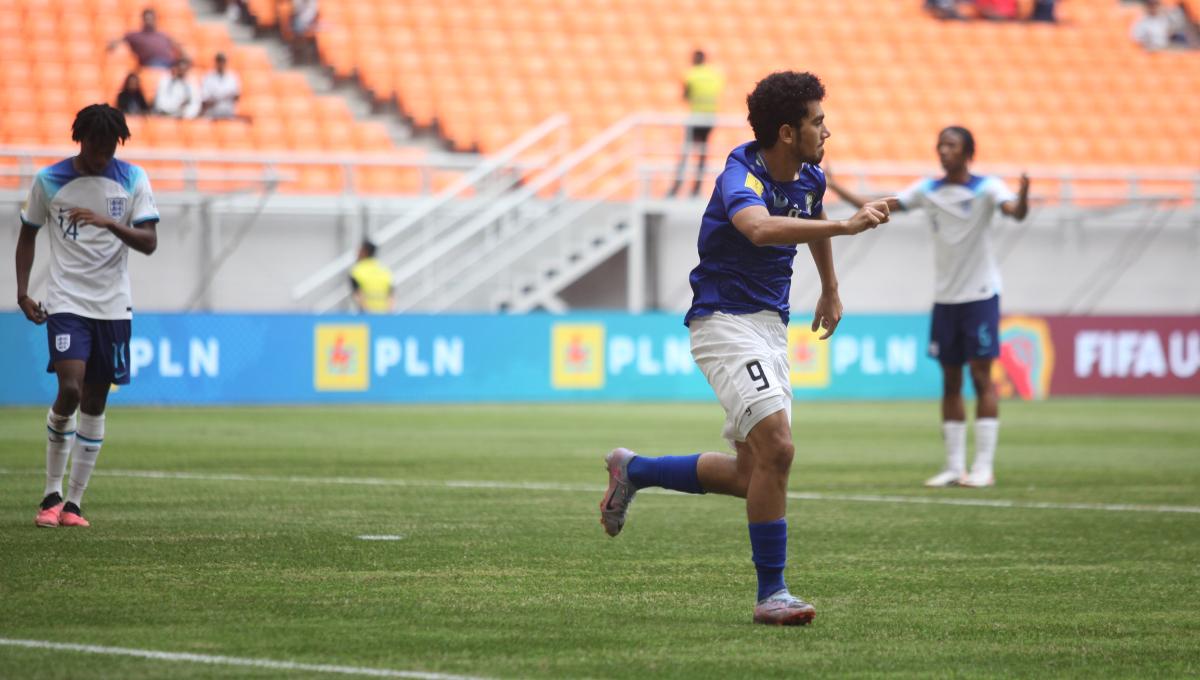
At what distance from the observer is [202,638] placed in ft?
19.0

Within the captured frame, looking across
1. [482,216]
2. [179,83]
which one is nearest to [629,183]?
[482,216]

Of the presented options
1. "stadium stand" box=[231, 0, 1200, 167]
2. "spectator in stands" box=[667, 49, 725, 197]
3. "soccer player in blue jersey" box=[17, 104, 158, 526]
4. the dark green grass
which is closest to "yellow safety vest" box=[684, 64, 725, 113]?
"spectator in stands" box=[667, 49, 725, 197]

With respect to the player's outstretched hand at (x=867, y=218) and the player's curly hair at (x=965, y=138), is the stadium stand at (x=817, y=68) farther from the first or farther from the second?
the player's outstretched hand at (x=867, y=218)

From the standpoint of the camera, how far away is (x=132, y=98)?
24.5m

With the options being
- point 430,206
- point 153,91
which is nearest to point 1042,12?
point 430,206

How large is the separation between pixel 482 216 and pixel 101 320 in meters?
16.6

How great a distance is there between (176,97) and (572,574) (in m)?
18.9

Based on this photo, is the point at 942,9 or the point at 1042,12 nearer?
the point at 942,9

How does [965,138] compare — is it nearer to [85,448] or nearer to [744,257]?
[744,257]

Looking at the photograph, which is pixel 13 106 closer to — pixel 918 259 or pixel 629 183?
pixel 629 183

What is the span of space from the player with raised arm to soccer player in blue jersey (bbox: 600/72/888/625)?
5.57 m

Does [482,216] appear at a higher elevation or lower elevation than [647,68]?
lower

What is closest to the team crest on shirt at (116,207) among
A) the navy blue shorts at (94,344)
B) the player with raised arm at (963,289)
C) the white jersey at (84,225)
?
the white jersey at (84,225)

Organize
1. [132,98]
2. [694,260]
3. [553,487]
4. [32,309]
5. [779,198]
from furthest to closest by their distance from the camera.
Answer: [694,260] < [132,98] < [553,487] < [32,309] < [779,198]
